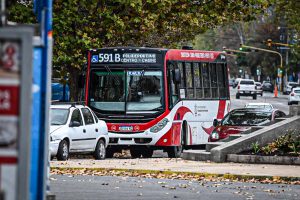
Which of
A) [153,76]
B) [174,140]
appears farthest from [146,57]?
[174,140]

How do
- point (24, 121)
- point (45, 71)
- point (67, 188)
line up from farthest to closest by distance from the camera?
1. point (67, 188)
2. point (45, 71)
3. point (24, 121)

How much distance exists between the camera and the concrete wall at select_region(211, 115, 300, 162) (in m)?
25.4

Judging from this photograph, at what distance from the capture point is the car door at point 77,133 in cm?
2738

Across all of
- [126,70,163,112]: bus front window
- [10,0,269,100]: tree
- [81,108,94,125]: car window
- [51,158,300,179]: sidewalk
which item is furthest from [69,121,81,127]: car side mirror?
[10,0,269,100]: tree

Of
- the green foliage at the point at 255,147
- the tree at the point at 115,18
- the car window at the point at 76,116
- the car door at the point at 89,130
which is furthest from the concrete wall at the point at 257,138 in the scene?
the tree at the point at 115,18

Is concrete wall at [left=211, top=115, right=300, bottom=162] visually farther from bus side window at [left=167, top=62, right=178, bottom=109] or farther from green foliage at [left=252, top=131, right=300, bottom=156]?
bus side window at [left=167, top=62, right=178, bottom=109]

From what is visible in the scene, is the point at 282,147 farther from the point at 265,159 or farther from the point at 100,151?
the point at 100,151

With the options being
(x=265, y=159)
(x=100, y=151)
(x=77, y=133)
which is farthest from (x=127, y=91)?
(x=265, y=159)

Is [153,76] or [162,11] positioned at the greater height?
[162,11]

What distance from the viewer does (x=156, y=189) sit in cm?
1841

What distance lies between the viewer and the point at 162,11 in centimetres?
3456

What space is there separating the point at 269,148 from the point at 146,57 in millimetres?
6992

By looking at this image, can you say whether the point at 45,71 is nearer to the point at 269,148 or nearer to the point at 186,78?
the point at 269,148

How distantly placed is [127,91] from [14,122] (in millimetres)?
24667
